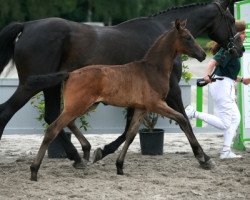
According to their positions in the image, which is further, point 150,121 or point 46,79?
point 150,121

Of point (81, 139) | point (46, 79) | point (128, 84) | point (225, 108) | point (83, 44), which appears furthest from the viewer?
point (225, 108)

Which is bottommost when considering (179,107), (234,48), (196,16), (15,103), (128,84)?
(179,107)

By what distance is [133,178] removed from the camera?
6.91 m

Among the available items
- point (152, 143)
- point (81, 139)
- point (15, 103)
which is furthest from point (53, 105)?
point (152, 143)

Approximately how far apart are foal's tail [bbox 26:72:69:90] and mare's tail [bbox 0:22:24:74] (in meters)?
0.99

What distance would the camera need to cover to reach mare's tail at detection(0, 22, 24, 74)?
7398mm

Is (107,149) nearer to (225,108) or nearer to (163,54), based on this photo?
(163,54)

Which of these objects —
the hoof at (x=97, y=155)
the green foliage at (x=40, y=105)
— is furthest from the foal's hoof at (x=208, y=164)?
the green foliage at (x=40, y=105)

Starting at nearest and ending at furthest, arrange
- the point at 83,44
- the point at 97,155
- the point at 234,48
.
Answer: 1. the point at 83,44
2. the point at 97,155
3. the point at 234,48

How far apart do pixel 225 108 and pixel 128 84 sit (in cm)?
193

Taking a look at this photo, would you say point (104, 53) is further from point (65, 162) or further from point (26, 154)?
point (26, 154)

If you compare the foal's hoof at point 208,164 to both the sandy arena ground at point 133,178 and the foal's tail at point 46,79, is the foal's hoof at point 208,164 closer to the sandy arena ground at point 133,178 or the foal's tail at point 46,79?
the sandy arena ground at point 133,178

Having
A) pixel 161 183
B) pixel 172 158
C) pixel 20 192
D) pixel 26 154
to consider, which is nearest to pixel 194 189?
pixel 161 183

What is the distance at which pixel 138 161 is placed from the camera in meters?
8.22
